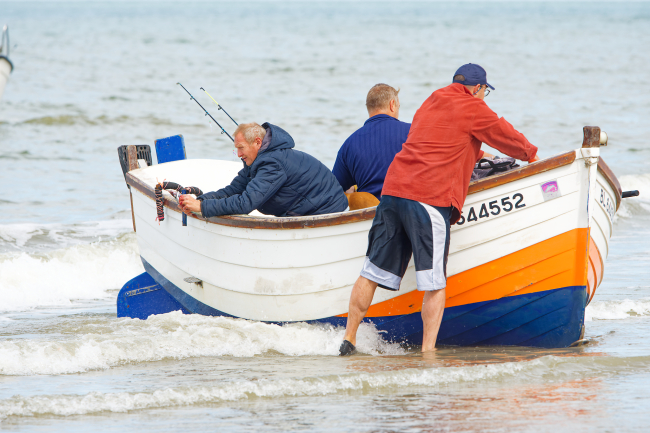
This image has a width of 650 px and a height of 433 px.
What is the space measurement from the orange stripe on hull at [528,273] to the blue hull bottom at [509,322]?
0.05 meters

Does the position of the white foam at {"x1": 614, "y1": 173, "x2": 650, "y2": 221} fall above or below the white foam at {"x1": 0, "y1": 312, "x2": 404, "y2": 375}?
above

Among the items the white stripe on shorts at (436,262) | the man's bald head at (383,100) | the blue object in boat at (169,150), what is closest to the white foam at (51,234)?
the blue object in boat at (169,150)

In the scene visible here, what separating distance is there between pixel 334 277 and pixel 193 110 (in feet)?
59.3

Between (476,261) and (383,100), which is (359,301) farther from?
(383,100)

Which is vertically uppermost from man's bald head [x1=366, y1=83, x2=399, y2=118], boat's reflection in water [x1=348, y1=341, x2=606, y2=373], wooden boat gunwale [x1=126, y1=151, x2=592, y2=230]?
man's bald head [x1=366, y1=83, x2=399, y2=118]

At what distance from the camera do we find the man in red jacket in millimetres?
4023

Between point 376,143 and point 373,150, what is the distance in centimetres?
5

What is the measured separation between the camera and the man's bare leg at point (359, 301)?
4.34 metres

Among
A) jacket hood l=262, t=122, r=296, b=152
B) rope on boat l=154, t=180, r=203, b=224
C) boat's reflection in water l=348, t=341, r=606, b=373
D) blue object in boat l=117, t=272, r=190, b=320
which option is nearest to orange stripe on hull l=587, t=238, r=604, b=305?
boat's reflection in water l=348, t=341, r=606, b=373

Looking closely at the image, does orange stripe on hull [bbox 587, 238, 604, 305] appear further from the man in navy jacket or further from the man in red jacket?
the man in navy jacket

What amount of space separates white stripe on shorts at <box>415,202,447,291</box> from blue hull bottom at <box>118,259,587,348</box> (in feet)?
1.40

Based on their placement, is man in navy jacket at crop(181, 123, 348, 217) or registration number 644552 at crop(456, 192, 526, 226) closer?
registration number 644552 at crop(456, 192, 526, 226)

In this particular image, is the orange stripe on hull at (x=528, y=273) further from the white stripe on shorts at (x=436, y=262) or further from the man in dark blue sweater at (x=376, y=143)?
the man in dark blue sweater at (x=376, y=143)

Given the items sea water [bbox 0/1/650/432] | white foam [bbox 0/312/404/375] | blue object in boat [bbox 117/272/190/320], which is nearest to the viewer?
sea water [bbox 0/1/650/432]
